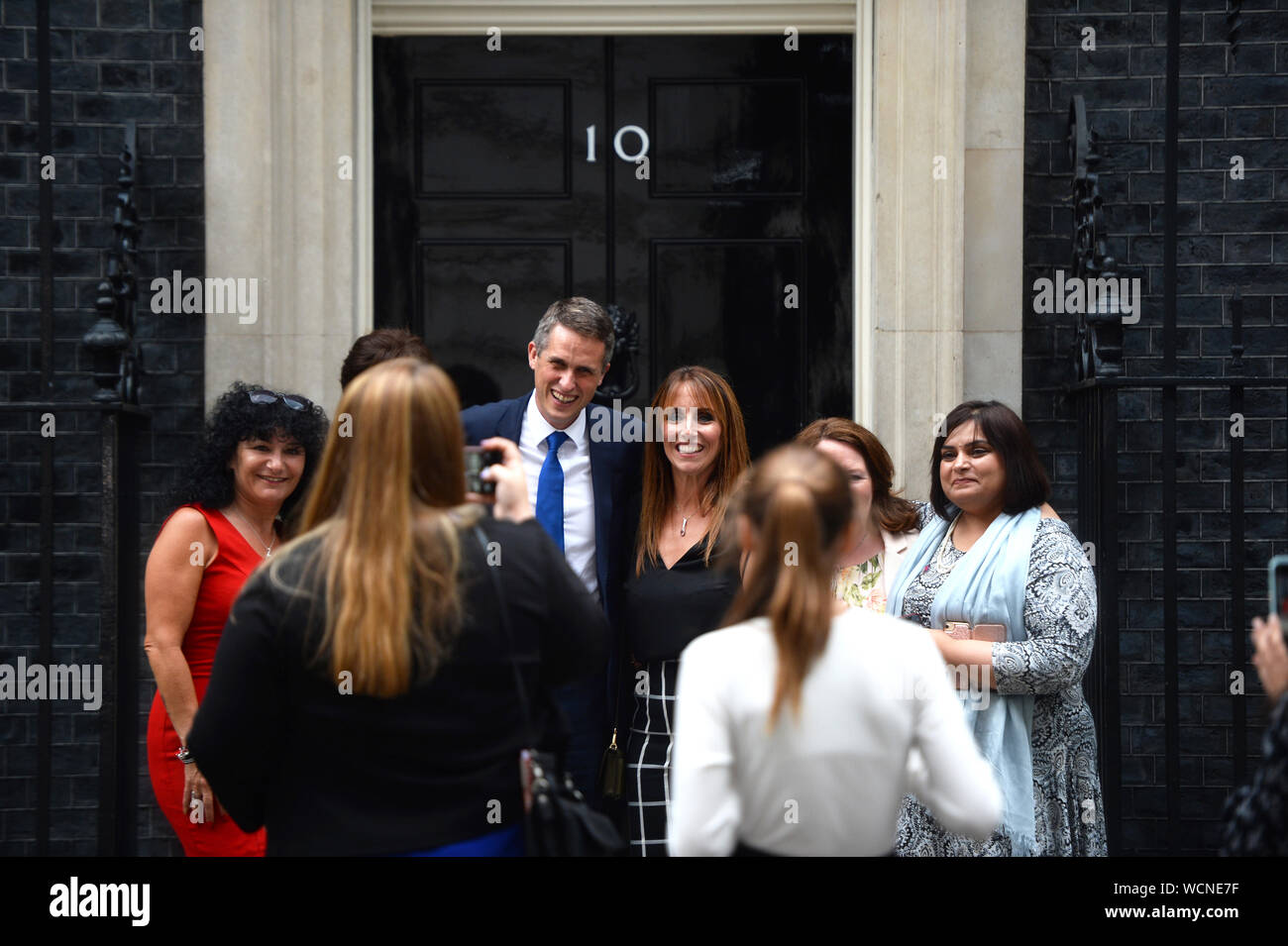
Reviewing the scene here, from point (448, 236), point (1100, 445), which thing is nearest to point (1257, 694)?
point (1100, 445)

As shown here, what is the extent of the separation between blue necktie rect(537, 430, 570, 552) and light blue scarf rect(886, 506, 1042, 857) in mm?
1220

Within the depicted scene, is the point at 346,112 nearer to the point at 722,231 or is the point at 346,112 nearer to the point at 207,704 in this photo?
the point at 722,231

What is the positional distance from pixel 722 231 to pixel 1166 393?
215 cm

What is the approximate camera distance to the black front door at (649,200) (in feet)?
19.4

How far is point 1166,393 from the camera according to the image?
4656 mm

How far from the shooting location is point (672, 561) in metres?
4.02

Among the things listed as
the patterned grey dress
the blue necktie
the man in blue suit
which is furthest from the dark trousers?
the patterned grey dress

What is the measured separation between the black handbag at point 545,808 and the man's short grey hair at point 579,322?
1.72 metres

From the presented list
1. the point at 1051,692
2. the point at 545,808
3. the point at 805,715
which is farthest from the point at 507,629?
the point at 1051,692

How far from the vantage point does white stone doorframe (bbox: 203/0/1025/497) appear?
550cm

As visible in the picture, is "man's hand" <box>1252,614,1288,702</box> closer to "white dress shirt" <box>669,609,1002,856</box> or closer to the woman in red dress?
"white dress shirt" <box>669,609,1002,856</box>

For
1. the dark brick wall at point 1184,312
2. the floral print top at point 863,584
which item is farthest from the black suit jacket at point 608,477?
the dark brick wall at point 1184,312

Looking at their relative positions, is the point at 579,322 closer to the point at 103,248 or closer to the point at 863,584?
the point at 863,584

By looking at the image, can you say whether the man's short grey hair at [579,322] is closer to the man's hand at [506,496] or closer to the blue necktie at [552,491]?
the blue necktie at [552,491]
